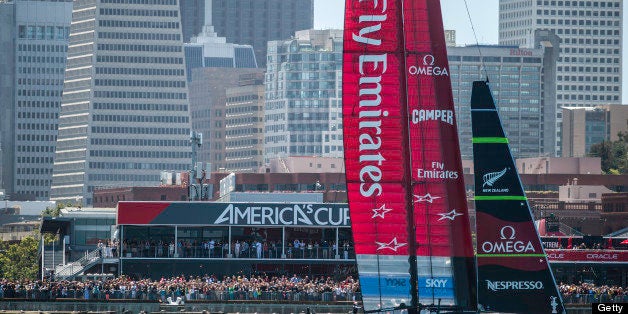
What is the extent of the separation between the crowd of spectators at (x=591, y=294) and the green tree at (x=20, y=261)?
75.5 metres

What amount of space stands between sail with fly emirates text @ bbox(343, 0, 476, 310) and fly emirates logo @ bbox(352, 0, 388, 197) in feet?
0.10

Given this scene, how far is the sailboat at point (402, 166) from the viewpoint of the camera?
55.4 metres

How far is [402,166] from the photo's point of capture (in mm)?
55719

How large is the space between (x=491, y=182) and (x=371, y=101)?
11442mm

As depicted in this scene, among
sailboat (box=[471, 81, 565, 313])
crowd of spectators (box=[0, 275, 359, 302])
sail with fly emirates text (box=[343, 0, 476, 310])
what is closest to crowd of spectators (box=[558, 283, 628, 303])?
crowd of spectators (box=[0, 275, 359, 302])

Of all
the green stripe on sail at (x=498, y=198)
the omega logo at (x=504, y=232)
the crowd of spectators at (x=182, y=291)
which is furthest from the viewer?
the crowd of spectators at (x=182, y=291)

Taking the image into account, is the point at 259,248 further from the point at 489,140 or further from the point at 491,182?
the point at 491,182

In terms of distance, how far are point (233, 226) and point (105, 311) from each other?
57.6 ft

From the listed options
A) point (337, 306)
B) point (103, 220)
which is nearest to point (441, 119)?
point (337, 306)

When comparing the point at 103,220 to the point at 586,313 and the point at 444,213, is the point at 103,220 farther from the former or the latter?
the point at 444,213

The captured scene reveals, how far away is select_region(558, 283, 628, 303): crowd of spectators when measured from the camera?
92562 millimetres

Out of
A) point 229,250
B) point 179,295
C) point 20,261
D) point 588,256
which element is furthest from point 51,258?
point 20,261

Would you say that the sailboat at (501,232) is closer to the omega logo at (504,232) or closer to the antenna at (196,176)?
the omega logo at (504,232)

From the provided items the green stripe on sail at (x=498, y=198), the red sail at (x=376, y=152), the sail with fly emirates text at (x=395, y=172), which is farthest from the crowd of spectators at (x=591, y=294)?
the red sail at (x=376, y=152)
